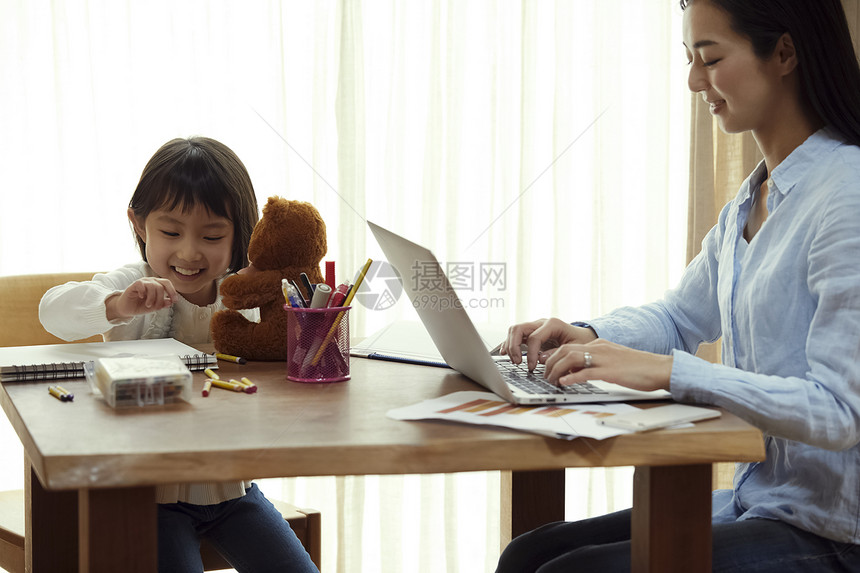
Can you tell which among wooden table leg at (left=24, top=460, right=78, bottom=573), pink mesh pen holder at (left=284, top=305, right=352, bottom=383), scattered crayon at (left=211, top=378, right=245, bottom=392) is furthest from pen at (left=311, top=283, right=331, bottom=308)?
wooden table leg at (left=24, top=460, right=78, bottom=573)

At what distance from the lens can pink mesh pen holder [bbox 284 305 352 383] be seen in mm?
978

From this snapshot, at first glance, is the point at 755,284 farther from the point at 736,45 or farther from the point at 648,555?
the point at 648,555

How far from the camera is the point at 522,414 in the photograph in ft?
2.54

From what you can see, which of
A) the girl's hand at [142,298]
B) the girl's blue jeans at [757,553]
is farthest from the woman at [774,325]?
the girl's hand at [142,298]

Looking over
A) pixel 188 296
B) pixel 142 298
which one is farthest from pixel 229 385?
pixel 188 296

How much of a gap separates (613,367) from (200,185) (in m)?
0.81

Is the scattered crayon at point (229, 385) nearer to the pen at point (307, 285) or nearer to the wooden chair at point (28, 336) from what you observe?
the pen at point (307, 285)

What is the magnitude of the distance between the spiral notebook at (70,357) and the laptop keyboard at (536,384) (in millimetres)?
391

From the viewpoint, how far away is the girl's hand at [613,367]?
820mm

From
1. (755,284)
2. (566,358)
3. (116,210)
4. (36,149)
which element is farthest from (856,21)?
(36,149)

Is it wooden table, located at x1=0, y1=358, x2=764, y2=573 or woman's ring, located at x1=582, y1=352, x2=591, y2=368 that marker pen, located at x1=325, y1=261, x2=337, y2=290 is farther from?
woman's ring, located at x1=582, y1=352, x2=591, y2=368

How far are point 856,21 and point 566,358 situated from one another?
6.44ft

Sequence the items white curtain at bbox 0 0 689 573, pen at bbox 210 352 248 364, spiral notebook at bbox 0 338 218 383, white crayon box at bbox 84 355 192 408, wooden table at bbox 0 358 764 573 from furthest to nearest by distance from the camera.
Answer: white curtain at bbox 0 0 689 573, pen at bbox 210 352 248 364, spiral notebook at bbox 0 338 218 383, white crayon box at bbox 84 355 192 408, wooden table at bbox 0 358 764 573

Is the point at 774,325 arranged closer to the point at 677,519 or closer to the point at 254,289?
the point at 677,519
